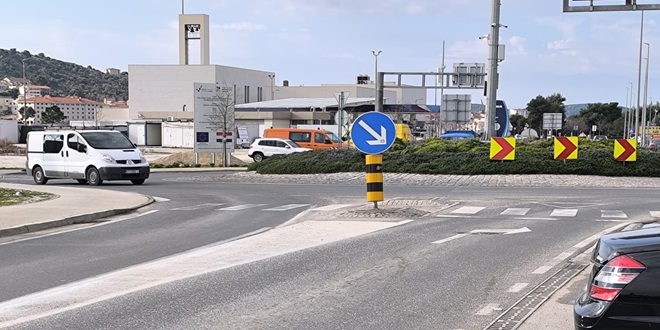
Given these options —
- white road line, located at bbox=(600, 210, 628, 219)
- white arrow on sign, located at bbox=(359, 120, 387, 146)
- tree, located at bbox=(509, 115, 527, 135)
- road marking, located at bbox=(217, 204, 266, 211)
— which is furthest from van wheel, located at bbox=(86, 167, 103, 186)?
tree, located at bbox=(509, 115, 527, 135)

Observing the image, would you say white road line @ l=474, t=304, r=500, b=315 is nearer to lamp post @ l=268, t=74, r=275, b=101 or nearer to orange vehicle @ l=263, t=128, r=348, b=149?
orange vehicle @ l=263, t=128, r=348, b=149

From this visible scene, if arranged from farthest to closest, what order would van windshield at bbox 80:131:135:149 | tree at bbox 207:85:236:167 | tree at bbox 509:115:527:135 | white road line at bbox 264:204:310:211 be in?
tree at bbox 509:115:527:135
tree at bbox 207:85:236:167
van windshield at bbox 80:131:135:149
white road line at bbox 264:204:310:211

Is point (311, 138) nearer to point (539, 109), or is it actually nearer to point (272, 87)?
point (539, 109)

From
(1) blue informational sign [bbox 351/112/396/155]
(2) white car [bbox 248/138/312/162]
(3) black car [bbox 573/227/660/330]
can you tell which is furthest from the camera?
(2) white car [bbox 248/138/312/162]

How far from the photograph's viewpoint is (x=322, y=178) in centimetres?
2820

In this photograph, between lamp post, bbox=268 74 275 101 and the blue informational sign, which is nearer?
the blue informational sign

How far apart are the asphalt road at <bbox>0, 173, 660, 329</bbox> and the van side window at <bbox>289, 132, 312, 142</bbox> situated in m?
28.6

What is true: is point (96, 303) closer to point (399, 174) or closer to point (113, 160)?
point (113, 160)

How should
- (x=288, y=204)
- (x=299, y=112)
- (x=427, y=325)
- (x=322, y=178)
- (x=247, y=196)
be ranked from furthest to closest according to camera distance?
(x=299, y=112) < (x=322, y=178) < (x=247, y=196) < (x=288, y=204) < (x=427, y=325)

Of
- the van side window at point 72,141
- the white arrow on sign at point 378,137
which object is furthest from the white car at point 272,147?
the white arrow on sign at point 378,137

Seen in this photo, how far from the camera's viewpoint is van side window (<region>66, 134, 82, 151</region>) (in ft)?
83.6

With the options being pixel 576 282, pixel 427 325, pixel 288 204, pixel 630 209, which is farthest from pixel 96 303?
pixel 630 209

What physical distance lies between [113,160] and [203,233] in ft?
43.5

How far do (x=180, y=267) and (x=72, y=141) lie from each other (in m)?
17.8
